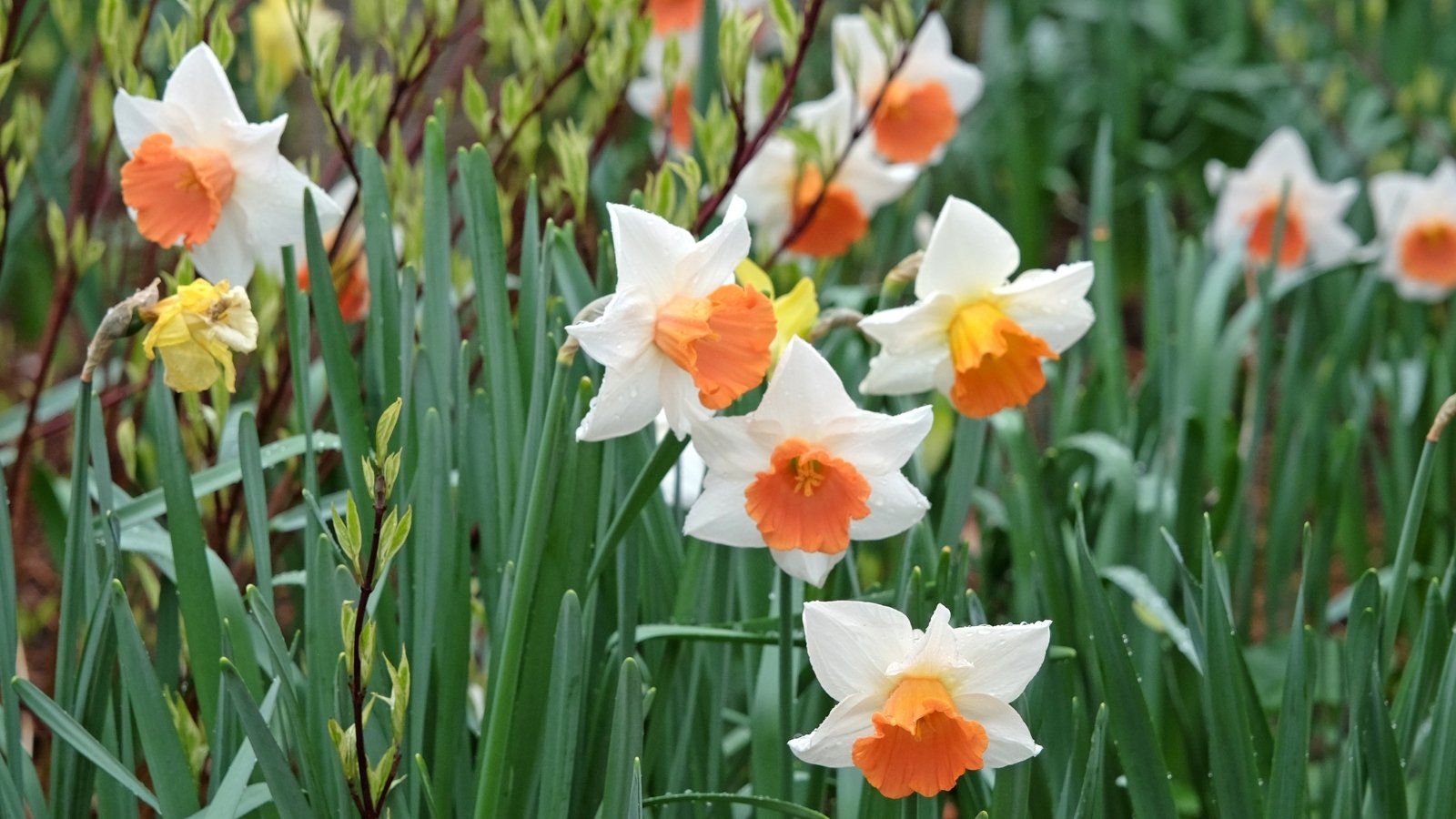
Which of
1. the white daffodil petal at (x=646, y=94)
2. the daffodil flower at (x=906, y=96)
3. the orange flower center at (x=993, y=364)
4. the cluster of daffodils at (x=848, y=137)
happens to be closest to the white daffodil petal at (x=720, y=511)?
the orange flower center at (x=993, y=364)

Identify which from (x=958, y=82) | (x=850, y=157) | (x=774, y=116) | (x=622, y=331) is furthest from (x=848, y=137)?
(x=622, y=331)

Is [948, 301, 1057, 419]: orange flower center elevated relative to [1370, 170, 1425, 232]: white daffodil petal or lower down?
lower down

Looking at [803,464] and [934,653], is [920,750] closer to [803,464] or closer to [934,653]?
[934,653]

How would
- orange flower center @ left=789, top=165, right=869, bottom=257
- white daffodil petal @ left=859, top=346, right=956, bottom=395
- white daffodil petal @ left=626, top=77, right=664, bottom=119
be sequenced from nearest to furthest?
white daffodil petal @ left=859, top=346, right=956, bottom=395
orange flower center @ left=789, top=165, right=869, bottom=257
white daffodil petal @ left=626, top=77, right=664, bottom=119

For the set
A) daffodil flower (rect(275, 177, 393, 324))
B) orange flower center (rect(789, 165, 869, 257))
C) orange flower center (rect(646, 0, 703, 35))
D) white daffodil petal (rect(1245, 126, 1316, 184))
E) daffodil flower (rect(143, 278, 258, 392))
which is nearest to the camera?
daffodil flower (rect(143, 278, 258, 392))

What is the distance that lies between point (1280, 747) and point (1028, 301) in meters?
0.43

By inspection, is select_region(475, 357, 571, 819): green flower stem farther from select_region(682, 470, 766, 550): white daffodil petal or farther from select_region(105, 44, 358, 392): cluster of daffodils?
select_region(105, 44, 358, 392): cluster of daffodils

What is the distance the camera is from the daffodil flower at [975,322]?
3.89ft

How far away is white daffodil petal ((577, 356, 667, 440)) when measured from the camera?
100 cm

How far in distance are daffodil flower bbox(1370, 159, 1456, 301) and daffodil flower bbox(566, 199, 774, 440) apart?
1.73 metres

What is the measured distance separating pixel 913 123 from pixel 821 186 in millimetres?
Result: 226

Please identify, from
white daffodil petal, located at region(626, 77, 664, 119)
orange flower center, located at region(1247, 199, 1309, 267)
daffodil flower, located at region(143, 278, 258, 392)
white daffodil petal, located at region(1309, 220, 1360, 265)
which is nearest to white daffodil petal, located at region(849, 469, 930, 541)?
daffodil flower, located at region(143, 278, 258, 392)

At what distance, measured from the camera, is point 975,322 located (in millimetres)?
1203

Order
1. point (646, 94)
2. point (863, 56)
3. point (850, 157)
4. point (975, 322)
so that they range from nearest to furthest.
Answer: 1. point (975, 322)
2. point (850, 157)
3. point (863, 56)
4. point (646, 94)
